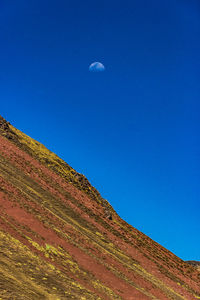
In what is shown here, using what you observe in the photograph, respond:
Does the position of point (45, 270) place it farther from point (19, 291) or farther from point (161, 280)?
point (161, 280)

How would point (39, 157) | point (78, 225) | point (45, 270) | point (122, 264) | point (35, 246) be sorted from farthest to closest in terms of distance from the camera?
point (39, 157) < point (78, 225) < point (122, 264) < point (35, 246) < point (45, 270)

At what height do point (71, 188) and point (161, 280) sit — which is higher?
point (71, 188)

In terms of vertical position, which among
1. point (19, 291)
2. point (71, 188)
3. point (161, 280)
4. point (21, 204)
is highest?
point (71, 188)

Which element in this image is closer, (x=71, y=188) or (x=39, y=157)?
(x=71, y=188)

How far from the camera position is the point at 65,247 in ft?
92.4

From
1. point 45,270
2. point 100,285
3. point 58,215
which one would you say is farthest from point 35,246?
point 58,215

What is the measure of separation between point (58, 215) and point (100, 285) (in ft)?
54.6

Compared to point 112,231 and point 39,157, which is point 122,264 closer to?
point 112,231

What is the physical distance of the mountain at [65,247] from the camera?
688 inches

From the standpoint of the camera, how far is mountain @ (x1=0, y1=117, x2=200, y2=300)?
57.4 feet

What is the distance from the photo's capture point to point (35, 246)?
23.0m

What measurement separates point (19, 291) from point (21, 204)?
20.3m

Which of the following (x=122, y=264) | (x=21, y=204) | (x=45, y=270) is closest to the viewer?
(x=45, y=270)

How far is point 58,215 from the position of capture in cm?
3862
